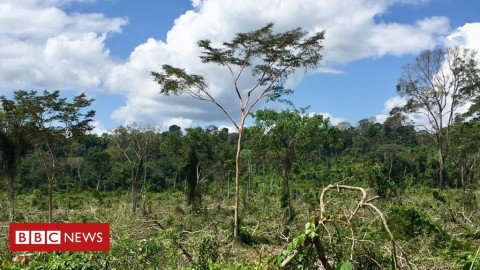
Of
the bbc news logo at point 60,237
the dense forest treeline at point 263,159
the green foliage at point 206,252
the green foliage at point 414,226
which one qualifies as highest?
the dense forest treeline at point 263,159

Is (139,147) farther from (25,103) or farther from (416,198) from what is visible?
(416,198)

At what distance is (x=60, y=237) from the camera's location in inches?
282

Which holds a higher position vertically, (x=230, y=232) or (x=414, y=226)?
(x=414, y=226)

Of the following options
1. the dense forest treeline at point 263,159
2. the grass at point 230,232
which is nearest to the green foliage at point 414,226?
the grass at point 230,232

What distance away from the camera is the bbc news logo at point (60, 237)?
7.02 m

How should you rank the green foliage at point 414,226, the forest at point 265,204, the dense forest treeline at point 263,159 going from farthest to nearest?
the dense forest treeline at point 263,159
the green foliage at point 414,226
the forest at point 265,204

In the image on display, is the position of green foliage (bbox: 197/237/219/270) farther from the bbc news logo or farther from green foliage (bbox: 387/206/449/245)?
green foliage (bbox: 387/206/449/245)

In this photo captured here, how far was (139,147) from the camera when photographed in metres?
26.7

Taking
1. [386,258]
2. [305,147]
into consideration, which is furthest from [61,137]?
[386,258]

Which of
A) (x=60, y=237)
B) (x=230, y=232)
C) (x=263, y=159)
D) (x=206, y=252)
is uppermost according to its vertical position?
(x=263, y=159)

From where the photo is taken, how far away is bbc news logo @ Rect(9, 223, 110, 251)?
702 centimetres

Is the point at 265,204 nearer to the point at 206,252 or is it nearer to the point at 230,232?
the point at 230,232

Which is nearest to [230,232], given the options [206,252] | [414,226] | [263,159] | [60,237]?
[414,226]

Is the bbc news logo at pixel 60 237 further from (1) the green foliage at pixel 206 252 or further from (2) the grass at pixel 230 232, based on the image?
(1) the green foliage at pixel 206 252
